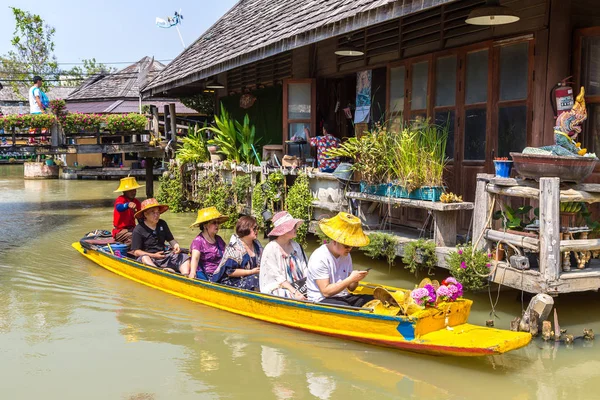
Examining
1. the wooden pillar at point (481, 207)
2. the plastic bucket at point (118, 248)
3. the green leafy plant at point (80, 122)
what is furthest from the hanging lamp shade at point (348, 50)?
the green leafy plant at point (80, 122)

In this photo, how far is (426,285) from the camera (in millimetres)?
5961

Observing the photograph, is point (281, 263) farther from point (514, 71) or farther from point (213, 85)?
point (213, 85)

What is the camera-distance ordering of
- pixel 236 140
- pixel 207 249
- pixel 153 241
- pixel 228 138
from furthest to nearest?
1. pixel 236 140
2. pixel 228 138
3. pixel 153 241
4. pixel 207 249

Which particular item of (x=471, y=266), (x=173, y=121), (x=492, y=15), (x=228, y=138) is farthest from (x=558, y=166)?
(x=173, y=121)

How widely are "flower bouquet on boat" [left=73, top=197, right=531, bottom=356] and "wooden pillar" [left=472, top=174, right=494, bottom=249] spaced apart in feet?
3.70

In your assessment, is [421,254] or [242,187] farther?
[242,187]

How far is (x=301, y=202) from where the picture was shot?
35.5 ft

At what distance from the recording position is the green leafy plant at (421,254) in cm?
782

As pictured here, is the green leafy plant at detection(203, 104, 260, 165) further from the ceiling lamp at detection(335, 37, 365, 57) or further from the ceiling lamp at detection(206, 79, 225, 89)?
the ceiling lamp at detection(335, 37, 365, 57)

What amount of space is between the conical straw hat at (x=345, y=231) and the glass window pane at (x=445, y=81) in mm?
3915

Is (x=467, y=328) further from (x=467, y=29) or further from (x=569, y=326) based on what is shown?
(x=467, y=29)

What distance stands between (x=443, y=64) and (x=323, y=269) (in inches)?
185

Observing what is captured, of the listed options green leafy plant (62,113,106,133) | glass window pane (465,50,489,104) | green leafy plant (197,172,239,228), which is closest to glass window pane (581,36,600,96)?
glass window pane (465,50,489,104)

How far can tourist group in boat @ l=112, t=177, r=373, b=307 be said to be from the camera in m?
6.33
